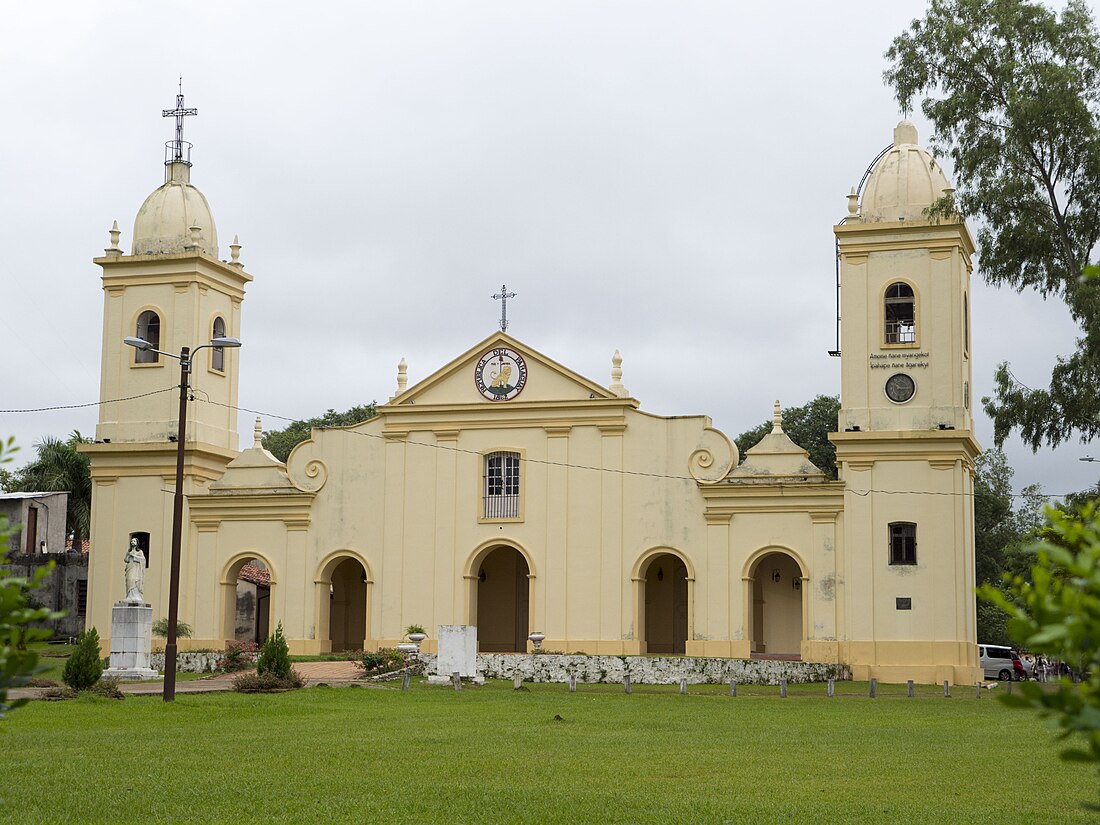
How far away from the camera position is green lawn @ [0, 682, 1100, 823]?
12242 mm

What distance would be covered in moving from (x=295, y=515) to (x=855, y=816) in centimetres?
2939

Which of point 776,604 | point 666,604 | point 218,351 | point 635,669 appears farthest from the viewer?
point 218,351

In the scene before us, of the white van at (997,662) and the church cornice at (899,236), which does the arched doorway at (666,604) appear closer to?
the church cornice at (899,236)

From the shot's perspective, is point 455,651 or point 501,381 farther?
point 501,381

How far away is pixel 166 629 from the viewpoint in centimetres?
3944

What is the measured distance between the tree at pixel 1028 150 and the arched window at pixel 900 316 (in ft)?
19.5

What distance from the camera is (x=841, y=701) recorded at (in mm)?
27672

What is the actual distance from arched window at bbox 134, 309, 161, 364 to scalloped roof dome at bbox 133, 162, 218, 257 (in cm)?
182

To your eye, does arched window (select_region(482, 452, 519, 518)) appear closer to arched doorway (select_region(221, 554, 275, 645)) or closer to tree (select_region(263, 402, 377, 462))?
arched doorway (select_region(221, 554, 275, 645))

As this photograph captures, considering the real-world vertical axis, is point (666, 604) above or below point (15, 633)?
below

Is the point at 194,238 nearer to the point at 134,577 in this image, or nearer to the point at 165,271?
the point at 165,271

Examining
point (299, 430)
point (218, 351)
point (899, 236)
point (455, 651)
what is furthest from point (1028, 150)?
point (299, 430)

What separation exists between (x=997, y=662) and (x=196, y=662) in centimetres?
2684

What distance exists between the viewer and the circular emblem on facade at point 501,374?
128ft
